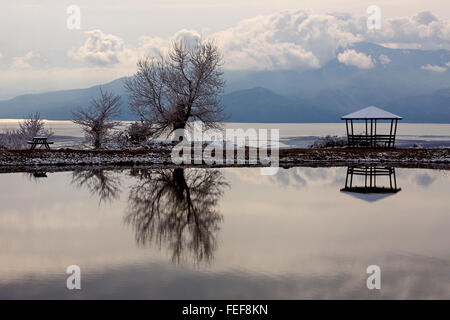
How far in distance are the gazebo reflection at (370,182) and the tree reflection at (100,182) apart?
8.74 meters

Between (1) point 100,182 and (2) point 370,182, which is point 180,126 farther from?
(2) point 370,182

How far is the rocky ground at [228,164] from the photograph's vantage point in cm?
3192

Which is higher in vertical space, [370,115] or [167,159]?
[370,115]

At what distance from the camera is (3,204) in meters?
17.3

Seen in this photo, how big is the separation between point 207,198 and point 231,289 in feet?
30.8

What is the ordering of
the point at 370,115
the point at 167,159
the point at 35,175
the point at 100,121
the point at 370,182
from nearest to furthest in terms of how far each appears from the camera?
the point at 370,182, the point at 35,175, the point at 167,159, the point at 370,115, the point at 100,121

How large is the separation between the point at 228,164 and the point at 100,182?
10.7 metres

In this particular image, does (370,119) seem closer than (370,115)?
No

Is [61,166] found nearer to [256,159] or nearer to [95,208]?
[256,159]

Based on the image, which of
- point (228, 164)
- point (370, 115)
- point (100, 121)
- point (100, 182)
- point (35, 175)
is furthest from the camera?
point (100, 121)

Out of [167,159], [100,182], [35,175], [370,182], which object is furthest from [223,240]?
[167,159]

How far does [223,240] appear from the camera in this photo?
12016 mm

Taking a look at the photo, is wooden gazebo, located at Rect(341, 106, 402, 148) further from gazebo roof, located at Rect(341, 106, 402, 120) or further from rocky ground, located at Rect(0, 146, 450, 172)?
rocky ground, located at Rect(0, 146, 450, 172)
